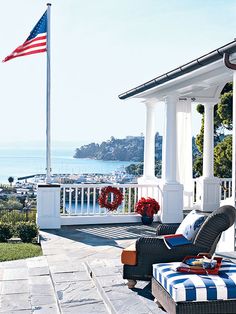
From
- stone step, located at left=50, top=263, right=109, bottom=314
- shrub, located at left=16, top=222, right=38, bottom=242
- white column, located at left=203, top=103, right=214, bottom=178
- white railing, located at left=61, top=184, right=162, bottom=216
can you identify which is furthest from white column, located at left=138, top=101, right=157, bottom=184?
stone step, located at left=50, top=263, right=109, bottom=314

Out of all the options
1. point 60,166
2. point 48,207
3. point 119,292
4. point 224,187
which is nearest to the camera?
point 119,292

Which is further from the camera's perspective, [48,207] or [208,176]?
[208,176]

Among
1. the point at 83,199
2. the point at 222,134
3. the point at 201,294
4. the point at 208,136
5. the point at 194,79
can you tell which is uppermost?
the point at 194,79

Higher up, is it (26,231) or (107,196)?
(107,196)

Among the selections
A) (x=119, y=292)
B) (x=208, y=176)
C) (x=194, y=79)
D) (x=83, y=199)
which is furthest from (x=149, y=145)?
(x=119, y=292)

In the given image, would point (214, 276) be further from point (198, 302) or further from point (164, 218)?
point (164, 218)

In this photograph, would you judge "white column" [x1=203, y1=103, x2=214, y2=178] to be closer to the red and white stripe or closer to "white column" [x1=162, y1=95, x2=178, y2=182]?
"white column" [x1=162, y1=95, x2=178, y2=182]

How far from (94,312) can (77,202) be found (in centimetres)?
533

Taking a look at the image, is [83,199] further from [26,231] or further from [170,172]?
[26,231]

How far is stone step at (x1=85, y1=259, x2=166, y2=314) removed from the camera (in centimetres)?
384

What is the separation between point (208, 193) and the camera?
34.8 ft

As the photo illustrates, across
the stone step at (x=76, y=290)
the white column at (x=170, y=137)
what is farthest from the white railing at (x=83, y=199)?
the stone step at (x=76, y=290)

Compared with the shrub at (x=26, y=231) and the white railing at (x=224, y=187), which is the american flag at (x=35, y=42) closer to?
the shrub at (x=26, y=231)

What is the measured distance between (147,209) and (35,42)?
420 centimetres
